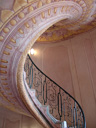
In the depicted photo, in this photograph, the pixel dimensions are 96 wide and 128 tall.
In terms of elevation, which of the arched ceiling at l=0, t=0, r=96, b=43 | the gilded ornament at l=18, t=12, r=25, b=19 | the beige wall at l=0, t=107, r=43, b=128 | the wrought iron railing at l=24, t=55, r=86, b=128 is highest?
the arched ceiling at l=0, t=0, r=96, b=43

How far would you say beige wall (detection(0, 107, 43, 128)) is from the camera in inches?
219

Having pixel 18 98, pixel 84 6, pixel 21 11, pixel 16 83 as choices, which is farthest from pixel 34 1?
pixel 84 6

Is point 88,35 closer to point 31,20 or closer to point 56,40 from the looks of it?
point 56,40

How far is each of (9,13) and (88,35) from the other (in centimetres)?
469

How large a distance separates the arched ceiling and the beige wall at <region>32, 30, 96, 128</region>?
1.02ft

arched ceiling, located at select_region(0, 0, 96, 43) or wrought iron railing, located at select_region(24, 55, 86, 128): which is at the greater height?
arched ceiling, located at select_region(0, 0, 96, 43)

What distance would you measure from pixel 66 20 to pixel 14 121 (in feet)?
15.6

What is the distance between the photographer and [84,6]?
15.6 feet

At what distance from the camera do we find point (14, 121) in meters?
5.75

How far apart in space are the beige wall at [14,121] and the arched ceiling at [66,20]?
3.79 m

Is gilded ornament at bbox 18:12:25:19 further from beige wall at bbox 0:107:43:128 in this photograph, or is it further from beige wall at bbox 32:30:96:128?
beige wall at bbox 0:107:43:128

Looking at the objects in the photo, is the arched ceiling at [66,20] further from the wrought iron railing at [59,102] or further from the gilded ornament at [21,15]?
the wrought iron railing at [59,102]

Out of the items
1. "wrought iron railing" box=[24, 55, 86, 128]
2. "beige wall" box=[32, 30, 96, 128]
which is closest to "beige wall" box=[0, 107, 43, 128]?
"wrought iron railing" box=[24, 55, 86, 128]

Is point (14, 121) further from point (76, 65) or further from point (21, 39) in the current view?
point (21, 39)
